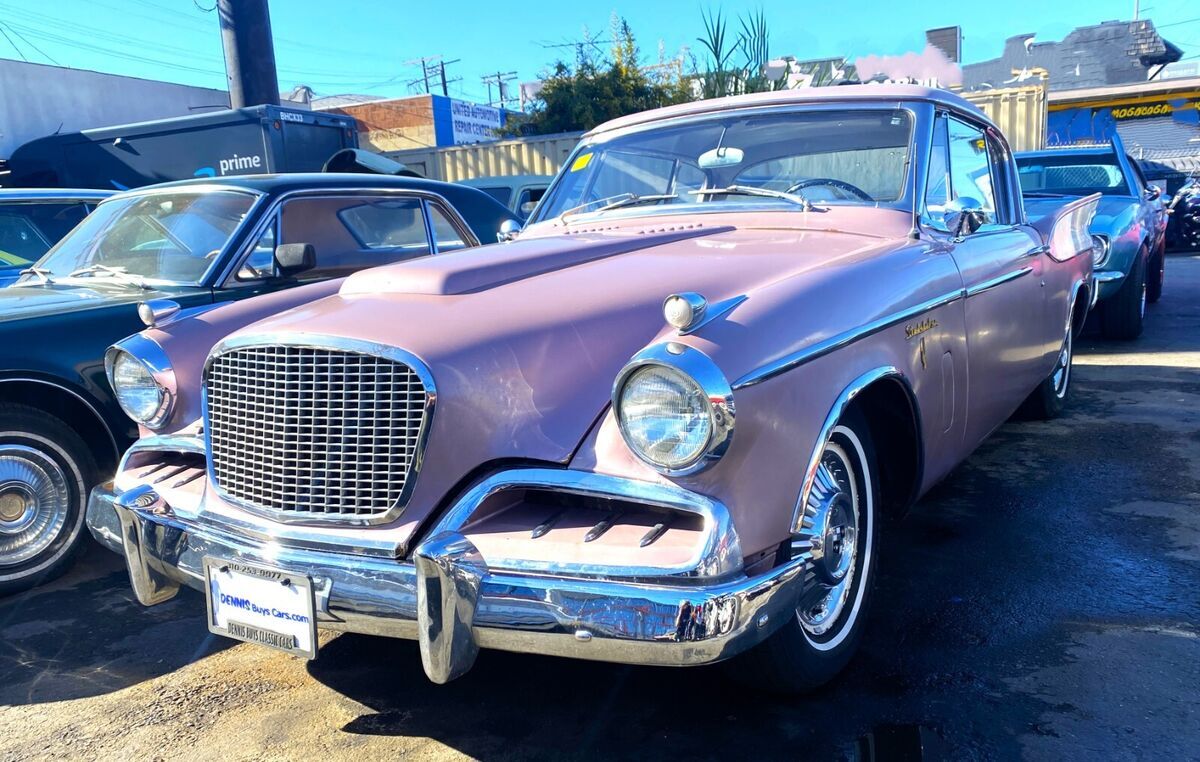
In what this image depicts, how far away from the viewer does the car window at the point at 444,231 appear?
520 centimetres

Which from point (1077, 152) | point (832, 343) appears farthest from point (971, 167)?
point (1077, 152)

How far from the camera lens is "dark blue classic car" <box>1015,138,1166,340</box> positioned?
22.3 feet

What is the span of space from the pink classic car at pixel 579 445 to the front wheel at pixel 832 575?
0.01m

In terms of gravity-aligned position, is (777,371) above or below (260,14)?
below

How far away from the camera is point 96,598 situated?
3471mm

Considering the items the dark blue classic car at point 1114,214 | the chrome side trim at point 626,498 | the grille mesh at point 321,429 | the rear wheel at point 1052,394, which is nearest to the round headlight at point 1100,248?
the dark blue classic car at point 1114,214

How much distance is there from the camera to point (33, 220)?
5.65 meters

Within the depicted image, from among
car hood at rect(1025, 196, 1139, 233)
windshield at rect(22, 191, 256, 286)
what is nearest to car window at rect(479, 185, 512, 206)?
car hood at rect(1025, 196, 1139, 233)

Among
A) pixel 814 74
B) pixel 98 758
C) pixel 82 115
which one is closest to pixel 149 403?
pixel 98 758

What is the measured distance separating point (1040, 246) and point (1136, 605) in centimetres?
184

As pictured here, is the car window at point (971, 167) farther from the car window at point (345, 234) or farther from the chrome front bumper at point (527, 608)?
the car window at point (345, 234)

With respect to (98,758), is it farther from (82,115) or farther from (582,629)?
(82,115)

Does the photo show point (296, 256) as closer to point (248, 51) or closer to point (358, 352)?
point (358, 352)

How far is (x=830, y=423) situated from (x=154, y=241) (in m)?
3.53
